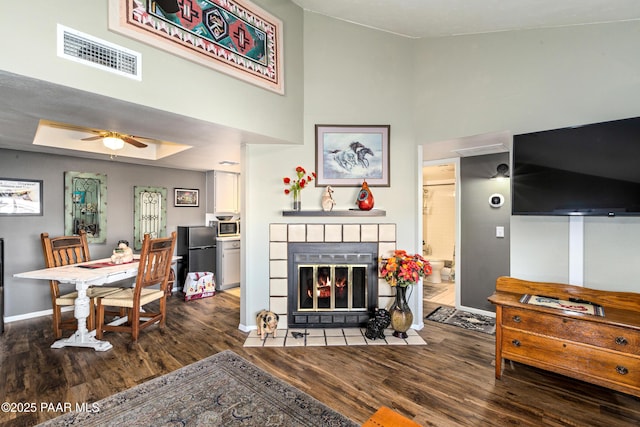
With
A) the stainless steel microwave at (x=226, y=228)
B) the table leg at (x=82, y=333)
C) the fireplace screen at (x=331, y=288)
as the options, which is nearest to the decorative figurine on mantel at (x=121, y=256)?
the table leg at (x=82, y=333)

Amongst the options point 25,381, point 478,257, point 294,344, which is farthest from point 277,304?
point 478,257

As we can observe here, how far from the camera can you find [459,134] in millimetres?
2871

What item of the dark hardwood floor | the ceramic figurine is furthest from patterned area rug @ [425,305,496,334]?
the ceramic figurine

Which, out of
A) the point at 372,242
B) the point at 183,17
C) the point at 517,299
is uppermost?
the point at 183,17

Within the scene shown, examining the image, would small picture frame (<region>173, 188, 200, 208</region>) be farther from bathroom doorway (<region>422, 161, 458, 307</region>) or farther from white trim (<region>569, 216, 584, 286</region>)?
white trim (<region>569, 216, 584, 286</region>)

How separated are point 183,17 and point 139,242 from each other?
12.2ft

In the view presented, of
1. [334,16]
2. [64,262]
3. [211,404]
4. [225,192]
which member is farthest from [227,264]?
[334,16]

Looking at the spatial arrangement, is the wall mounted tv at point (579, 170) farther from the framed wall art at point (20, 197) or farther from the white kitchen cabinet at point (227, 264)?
the framed wall art at point (20, 197)

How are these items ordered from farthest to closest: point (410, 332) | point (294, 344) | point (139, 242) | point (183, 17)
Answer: point (139, 242), point (410, 332), point (294, 344), point (183, 17)

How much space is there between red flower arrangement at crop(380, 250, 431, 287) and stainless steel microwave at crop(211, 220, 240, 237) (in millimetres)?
3271

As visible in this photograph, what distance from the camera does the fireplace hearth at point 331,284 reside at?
321 cm

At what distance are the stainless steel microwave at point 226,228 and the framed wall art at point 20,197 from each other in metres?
2.30

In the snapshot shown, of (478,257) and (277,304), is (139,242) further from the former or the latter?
(478,257)

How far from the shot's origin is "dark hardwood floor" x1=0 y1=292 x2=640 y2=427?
1875mm
